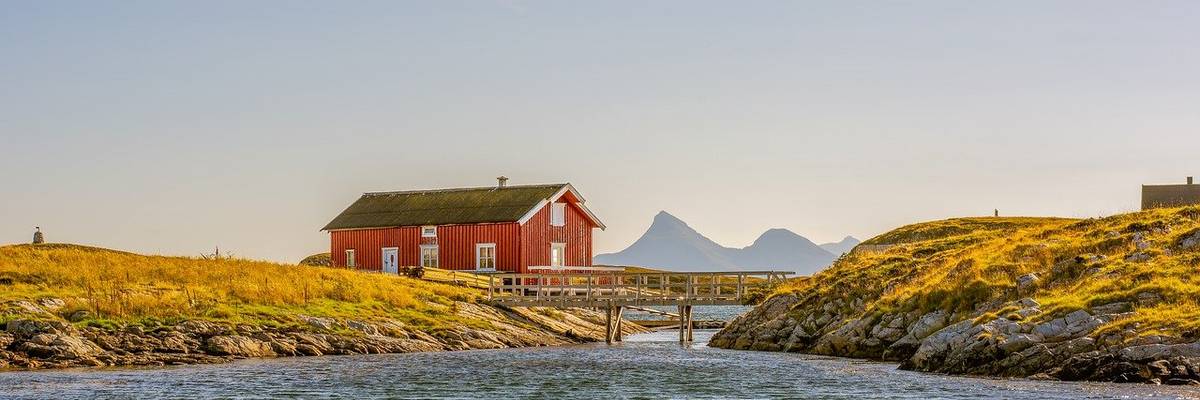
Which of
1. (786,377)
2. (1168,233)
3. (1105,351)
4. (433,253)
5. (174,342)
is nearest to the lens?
(1105,351)

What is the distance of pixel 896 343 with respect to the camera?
4216cm

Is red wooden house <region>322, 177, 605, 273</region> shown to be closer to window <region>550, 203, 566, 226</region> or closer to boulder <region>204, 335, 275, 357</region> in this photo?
window <region>550, 203, 566, 226</region>

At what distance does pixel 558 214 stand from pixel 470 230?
192 inches

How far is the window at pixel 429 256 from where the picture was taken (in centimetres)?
7444

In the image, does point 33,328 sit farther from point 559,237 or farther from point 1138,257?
point 559,237

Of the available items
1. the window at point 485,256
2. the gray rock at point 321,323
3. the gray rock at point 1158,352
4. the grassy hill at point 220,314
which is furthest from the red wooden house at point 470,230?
the gray rock at point 1158,352

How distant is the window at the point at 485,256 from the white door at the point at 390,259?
5.32 metres

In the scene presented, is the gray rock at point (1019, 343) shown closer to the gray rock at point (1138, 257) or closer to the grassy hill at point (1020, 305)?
the grassy hill at point (1020, 305)

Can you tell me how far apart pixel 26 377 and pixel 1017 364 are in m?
24.7

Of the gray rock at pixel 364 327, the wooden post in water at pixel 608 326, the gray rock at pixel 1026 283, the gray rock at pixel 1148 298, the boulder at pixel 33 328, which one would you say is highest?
the gray rock at pixel 1026 283

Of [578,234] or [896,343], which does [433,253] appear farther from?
[896,343]

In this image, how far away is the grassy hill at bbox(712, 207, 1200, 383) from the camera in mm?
33938

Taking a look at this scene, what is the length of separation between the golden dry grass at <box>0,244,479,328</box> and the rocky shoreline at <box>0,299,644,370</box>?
1213mm

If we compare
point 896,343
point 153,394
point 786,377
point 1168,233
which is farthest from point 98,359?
point 1168,233
